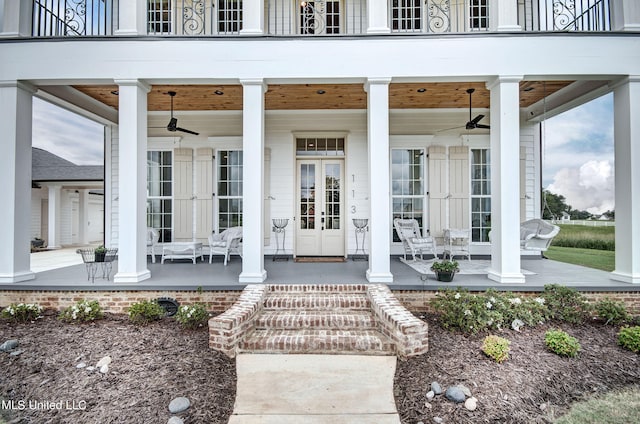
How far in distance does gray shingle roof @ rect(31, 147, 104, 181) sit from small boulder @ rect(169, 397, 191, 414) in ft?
38.9

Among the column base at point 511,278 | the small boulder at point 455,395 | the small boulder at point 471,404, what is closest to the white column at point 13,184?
the small boulder at point 455,395

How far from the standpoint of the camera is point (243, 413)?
2504 millimetres

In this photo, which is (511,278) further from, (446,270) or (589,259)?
(589,259)

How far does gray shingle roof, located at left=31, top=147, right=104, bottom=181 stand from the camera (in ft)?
39.7

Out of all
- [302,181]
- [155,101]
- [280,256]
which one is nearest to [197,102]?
[155,101]

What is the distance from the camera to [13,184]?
452cm

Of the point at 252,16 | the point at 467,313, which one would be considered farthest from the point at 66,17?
the point at 467,313

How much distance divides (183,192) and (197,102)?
78.2 inches

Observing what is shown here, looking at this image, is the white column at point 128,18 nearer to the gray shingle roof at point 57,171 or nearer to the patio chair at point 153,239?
the patio chair at point 153,239

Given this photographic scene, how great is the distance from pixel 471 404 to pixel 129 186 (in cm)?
477

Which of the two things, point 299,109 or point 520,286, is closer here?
point 520,286

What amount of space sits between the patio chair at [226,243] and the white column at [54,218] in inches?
378

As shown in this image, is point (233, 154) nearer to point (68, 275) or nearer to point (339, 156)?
point (339, 156)

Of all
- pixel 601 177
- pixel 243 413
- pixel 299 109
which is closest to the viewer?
pixel 243 413
